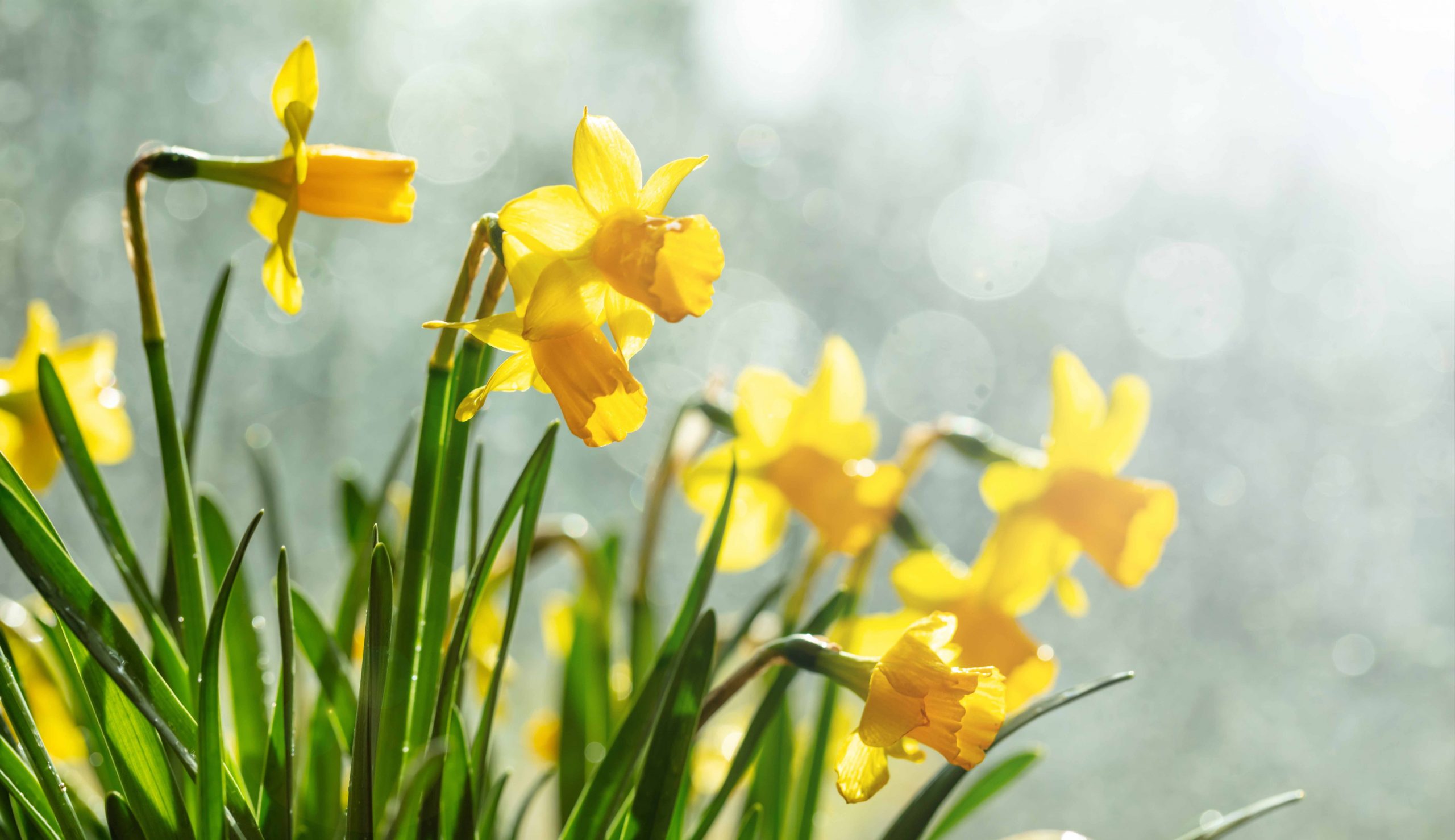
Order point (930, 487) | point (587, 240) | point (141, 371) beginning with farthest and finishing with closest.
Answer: point (141, 371) < point (930, 487) < point (587, 240)

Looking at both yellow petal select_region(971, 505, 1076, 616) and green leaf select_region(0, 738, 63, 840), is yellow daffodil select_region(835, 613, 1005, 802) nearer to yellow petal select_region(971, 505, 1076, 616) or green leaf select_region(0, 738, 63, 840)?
yellow petal select_region(971, 505, 1076, 616)

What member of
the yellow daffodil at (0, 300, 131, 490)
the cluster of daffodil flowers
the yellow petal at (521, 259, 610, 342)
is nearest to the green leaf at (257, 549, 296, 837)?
the cluster of daffodil flowers

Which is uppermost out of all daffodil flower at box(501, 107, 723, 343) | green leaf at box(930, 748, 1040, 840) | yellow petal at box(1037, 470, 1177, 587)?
daffodil flower at box(501, 107, 723, 343)

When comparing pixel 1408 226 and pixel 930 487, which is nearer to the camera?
pixel 1408 226

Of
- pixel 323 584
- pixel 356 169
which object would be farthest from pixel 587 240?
pixel 323 584

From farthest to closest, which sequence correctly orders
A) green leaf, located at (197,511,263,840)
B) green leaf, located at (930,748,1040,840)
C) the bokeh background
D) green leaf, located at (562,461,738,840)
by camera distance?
1. the bokeh background
2. green leaf, located at (930,748,1040,840)
3. green leaf, located at (562,461,738,840)
4. green leaf, located at (197,511,263,840)

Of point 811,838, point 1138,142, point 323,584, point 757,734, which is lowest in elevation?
point 323,584

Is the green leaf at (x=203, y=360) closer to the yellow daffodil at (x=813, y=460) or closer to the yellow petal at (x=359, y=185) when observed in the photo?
the yellow petal at (x=359, y=185)

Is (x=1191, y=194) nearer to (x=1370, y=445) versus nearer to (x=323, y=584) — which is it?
(x=1370, y=445)

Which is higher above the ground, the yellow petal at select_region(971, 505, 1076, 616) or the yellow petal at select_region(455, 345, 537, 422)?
the yellow petal at select_region(455, 345, 537, 422)

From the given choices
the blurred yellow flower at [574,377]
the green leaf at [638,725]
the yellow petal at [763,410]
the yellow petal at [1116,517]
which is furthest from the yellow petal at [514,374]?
the yellow petal at [1116,517]
